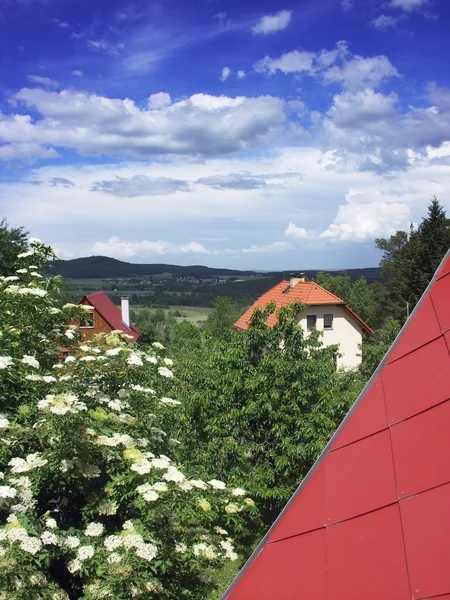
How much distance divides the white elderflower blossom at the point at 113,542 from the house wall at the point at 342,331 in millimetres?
26478

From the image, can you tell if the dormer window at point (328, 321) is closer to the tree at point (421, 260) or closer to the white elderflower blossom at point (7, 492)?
the tree at point (421, 260)

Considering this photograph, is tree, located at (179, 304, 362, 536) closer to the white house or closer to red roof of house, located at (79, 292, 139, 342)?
the white house

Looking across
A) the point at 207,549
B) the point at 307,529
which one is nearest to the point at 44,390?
the point at 207,549

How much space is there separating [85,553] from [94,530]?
0.86ft

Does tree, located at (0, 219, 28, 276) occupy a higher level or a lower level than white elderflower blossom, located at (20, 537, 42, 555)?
higher

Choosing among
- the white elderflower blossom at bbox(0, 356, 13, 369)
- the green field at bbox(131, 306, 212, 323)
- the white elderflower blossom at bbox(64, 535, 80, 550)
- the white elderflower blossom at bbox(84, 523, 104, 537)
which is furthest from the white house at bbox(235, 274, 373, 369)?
the green field at bbox(131, 306, 212, 323)

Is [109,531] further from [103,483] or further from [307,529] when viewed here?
[307,529]

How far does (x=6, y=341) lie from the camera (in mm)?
6531

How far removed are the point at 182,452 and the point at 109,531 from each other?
19.3 feet

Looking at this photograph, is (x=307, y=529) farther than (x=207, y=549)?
No

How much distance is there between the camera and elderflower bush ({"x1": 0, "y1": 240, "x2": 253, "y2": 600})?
13.8 feet

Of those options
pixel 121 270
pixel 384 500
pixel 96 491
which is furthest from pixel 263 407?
pixel 121 270

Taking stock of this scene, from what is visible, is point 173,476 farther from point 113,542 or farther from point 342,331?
point 342,331

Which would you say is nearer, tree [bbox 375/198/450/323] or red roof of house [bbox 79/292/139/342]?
red roof of house [bbox 79/292/139/342]
